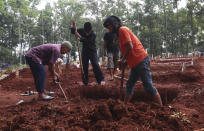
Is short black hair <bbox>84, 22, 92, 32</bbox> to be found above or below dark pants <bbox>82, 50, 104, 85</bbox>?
above

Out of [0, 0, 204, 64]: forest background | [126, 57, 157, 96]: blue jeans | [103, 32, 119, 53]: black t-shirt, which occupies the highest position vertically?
[0, 0, 204, 64]: forest background

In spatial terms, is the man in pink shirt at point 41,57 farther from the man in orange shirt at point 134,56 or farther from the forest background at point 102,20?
the forest background at point 102,20

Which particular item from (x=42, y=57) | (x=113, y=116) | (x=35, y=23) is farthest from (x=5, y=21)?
(x=113, y=116)

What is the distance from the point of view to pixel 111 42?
5887 mm

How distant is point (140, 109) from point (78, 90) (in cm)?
199

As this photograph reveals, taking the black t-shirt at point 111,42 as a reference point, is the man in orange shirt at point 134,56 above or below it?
below

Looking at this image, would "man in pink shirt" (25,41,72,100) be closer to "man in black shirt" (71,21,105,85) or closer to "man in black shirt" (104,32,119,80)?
"man in black shirt" (71,21,105,85)

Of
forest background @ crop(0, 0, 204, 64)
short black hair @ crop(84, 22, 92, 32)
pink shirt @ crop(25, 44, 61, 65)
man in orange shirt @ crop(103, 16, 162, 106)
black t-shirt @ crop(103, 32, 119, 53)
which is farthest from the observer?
forest background @ crop(0, 0, 204, 64)

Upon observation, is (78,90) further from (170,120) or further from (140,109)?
(170,120)

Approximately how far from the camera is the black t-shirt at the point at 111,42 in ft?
19.0

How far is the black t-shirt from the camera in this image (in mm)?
5795

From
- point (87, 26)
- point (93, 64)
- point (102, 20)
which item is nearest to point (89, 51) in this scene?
point (93, 64)

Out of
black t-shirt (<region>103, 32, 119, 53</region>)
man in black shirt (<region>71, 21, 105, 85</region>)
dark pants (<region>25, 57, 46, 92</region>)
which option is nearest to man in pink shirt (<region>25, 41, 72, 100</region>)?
dark pants (<region>25, 57, 46, 92</region>)

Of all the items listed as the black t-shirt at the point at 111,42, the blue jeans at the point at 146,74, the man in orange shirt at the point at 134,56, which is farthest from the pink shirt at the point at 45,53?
the black t-shirt at the point at 111,42
